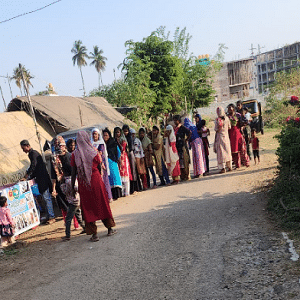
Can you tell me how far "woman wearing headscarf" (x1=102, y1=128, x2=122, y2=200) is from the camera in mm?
9898

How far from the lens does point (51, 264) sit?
555cm

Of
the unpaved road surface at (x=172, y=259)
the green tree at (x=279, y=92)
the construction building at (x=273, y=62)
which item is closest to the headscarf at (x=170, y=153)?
the unpaved road surface at (x=172, y=259)

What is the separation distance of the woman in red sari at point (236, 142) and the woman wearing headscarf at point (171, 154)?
1.65 meters

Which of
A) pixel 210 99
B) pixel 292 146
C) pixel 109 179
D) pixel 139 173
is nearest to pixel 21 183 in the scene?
pixel 109 179

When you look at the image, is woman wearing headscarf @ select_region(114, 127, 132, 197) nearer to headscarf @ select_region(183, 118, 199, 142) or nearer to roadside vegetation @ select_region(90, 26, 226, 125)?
headscarf @ select_region(183, 118, 199, 142)

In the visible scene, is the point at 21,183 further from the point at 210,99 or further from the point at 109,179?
A: the point at 210,99


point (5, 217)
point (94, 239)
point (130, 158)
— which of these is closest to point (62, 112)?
point (130, 158)

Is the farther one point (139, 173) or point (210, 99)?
point (210, 99)

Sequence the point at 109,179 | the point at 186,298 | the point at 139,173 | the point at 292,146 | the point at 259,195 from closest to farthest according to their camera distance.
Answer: the point at 186,298
the point at 292,146
the point at 259,195
the point at 109,179
the point at 139,173

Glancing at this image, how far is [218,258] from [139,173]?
6.33 meters

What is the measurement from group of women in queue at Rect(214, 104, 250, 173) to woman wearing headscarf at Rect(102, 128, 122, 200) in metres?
2.88

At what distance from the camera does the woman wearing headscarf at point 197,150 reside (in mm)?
10969

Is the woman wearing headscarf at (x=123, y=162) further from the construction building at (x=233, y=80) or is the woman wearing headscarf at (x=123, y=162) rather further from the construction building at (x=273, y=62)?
the construction building at (x=273, y=62)

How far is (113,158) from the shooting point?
9.96m
